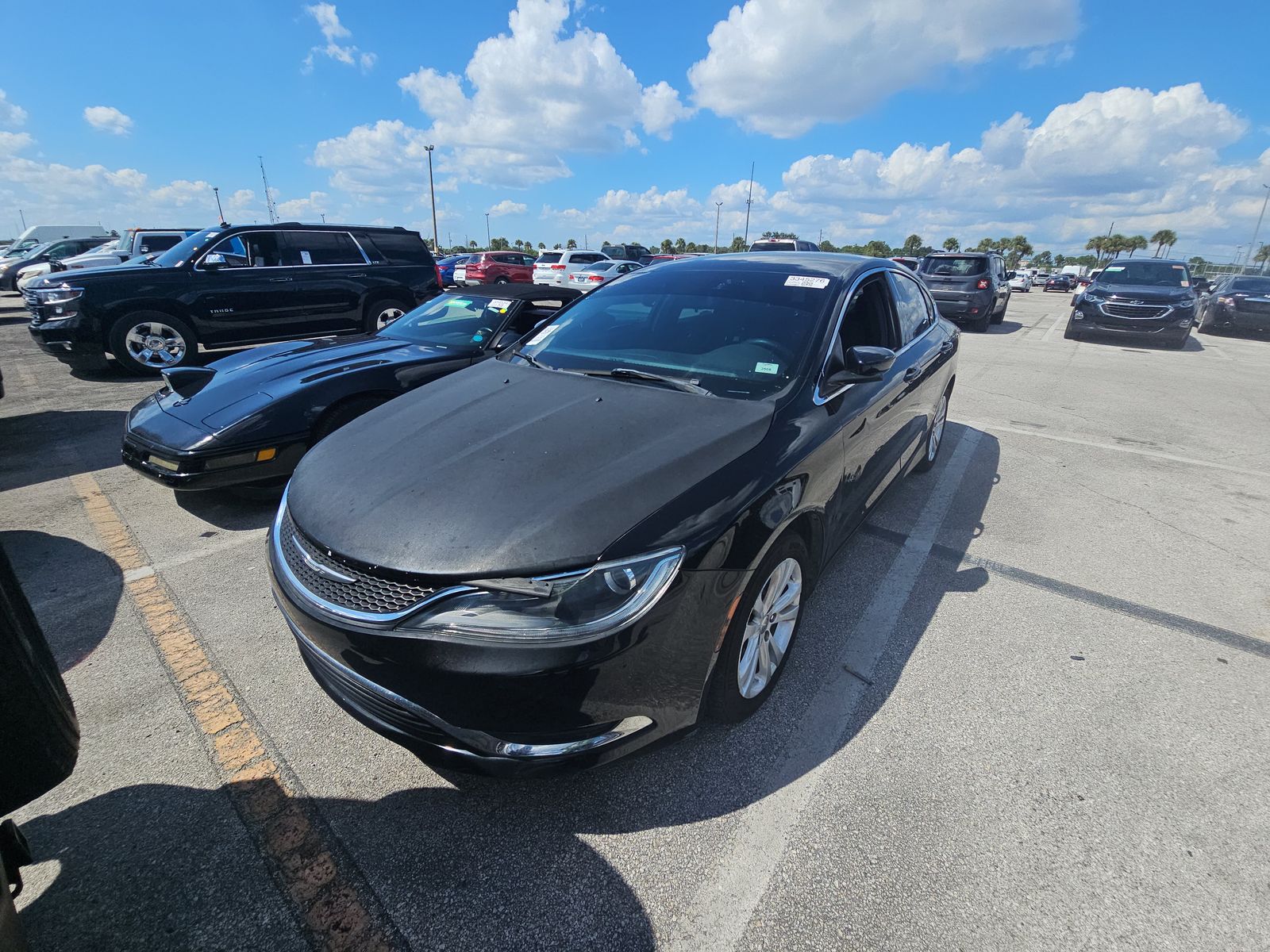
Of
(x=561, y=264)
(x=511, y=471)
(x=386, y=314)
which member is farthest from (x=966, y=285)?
(x=511, y=471)

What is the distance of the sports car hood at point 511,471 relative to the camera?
175 centimetres

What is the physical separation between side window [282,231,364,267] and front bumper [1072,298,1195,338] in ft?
44.5

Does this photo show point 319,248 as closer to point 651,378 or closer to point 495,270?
point 651,378

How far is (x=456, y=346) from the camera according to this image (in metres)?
4.75

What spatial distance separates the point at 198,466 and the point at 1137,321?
15.2 metres

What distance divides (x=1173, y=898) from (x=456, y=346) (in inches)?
184

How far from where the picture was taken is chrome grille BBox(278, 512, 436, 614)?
173cm

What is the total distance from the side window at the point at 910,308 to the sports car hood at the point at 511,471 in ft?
6.55

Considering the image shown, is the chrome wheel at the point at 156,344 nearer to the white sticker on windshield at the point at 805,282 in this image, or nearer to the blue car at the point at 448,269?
the white sticker on windshield at the point at 805,282

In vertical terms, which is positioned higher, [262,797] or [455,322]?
[455,322]

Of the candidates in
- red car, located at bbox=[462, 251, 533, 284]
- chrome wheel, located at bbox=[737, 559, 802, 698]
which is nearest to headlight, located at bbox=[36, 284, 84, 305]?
chrome wheel, located at bbox=[737, 559, 802, 698]

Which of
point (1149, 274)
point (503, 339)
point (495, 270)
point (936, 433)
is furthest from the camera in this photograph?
point (495, 270)

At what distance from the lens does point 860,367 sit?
2.74 meters

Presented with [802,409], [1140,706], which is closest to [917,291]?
[802,409]
